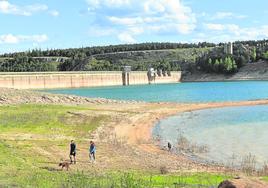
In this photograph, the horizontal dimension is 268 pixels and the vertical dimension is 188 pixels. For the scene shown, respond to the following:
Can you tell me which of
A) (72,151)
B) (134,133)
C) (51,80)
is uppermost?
(72,151)

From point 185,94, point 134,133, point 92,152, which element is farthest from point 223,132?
point 185,94

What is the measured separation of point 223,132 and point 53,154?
22003 mm

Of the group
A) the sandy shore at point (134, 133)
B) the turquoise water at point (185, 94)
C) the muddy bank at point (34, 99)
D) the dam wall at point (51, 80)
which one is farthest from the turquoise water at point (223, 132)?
the dam wall at point (51, 80)

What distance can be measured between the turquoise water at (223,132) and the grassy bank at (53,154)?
294 inches

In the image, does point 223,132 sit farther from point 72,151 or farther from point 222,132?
point 72,151

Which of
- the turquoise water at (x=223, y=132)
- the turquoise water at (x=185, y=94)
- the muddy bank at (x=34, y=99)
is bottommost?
the turquoise water at (x=185, y=94)

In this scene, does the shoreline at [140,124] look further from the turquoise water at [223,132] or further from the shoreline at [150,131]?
the turquoise water at [223,132]

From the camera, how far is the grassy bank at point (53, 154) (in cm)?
2023

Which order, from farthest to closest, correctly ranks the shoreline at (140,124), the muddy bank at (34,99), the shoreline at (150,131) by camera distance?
1. the muddy bank at (34,99)
2. the shoreline at (150,131)
3. the shoreline at (140,124)

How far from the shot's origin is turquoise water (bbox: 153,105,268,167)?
36.5 m

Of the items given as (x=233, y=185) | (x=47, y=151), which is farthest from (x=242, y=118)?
(x=233, y=185)

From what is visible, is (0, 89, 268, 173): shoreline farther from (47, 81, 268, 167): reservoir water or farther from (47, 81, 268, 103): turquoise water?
(47, 81, 268, 103): turquoise water

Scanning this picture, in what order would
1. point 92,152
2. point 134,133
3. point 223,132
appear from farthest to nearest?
point 223,132 < point 134,133 < point 92,152

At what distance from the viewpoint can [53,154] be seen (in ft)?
108
